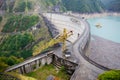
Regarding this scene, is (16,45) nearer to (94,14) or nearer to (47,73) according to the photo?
(47,73)

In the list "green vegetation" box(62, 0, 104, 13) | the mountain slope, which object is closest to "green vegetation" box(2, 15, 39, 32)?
the mountain slope

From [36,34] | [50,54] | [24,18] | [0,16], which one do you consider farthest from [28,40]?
[50,54]

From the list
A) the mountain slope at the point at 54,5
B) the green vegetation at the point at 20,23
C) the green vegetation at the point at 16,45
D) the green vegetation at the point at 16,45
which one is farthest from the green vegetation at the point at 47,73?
the mountain slope at the point at 54,5

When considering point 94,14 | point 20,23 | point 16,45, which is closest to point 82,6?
point 94,14

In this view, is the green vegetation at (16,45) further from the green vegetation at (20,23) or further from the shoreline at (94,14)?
the shoreline at (94,14)

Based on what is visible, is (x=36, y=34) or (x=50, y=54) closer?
(x=50, y=54)

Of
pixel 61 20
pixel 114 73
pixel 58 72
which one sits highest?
pixel 114 73

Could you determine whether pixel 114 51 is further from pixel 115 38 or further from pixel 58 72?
pixel 58 72

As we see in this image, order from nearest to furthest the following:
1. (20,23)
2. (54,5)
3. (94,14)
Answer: (20,23)
(54,5)
(94,14)
